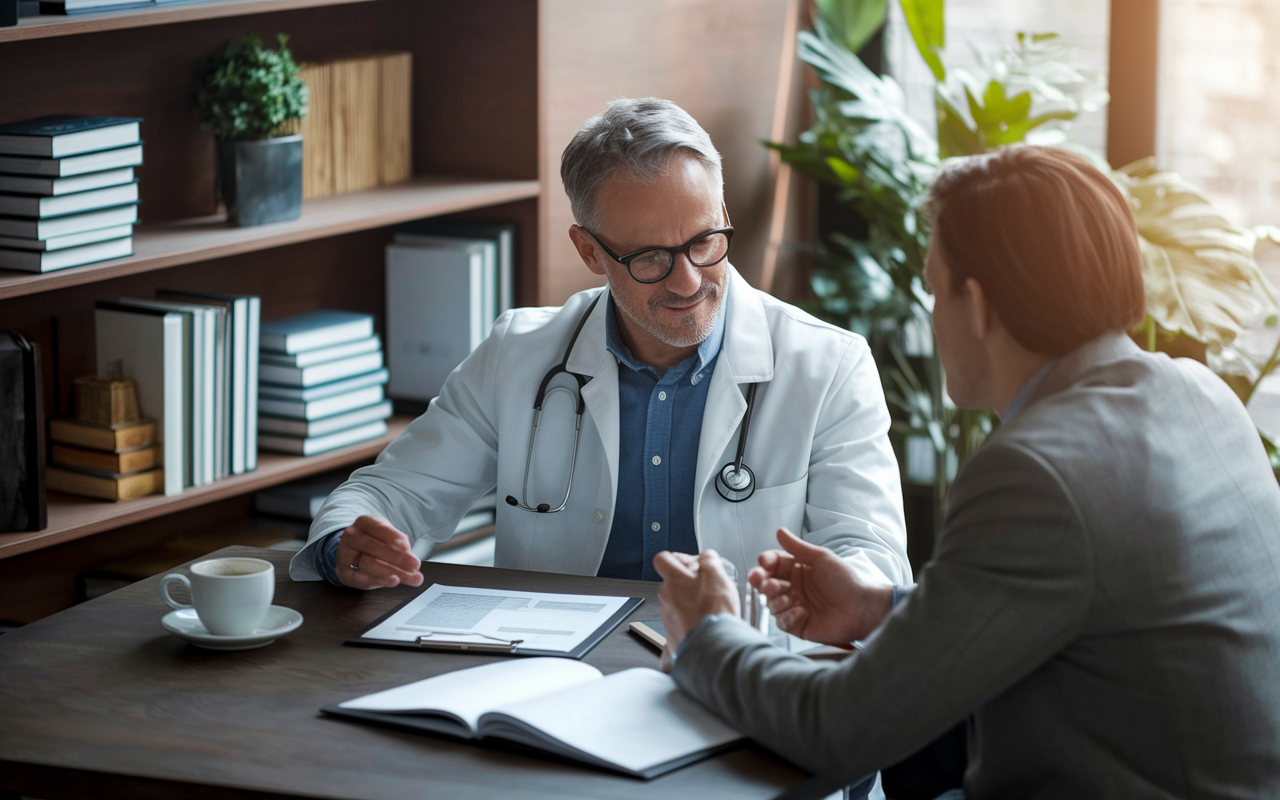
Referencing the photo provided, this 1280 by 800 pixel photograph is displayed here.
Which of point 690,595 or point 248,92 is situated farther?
point 248,92

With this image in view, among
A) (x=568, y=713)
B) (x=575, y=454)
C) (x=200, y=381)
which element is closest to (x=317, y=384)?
(x=200, y=381)

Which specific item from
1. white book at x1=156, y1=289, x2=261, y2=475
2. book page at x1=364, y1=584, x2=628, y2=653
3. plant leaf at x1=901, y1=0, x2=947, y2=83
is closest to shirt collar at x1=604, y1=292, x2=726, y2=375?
book page at x1=364, y1=584, x2=628, y2=653

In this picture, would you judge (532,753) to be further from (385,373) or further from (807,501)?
(385,373)

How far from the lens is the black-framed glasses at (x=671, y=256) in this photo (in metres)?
→ 1.99

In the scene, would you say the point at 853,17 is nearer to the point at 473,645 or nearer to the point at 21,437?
the point at 21,437

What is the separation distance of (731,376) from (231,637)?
2.74 feet

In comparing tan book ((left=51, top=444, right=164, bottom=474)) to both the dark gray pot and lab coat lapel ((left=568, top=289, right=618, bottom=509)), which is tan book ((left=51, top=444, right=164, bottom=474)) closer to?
the dark gray pot

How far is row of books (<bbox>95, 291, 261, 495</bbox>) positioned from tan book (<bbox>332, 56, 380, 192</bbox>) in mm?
499

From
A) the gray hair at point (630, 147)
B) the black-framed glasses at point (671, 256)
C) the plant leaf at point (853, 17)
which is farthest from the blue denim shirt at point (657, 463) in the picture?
the plant leaf at point (853, 17)

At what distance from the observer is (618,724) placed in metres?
1.34

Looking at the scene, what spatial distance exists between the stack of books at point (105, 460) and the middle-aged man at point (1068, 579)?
4.90 feet

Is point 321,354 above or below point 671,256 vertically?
below

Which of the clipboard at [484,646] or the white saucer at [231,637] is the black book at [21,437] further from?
the clipboard at [484,646]

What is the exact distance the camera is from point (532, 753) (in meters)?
1.31
